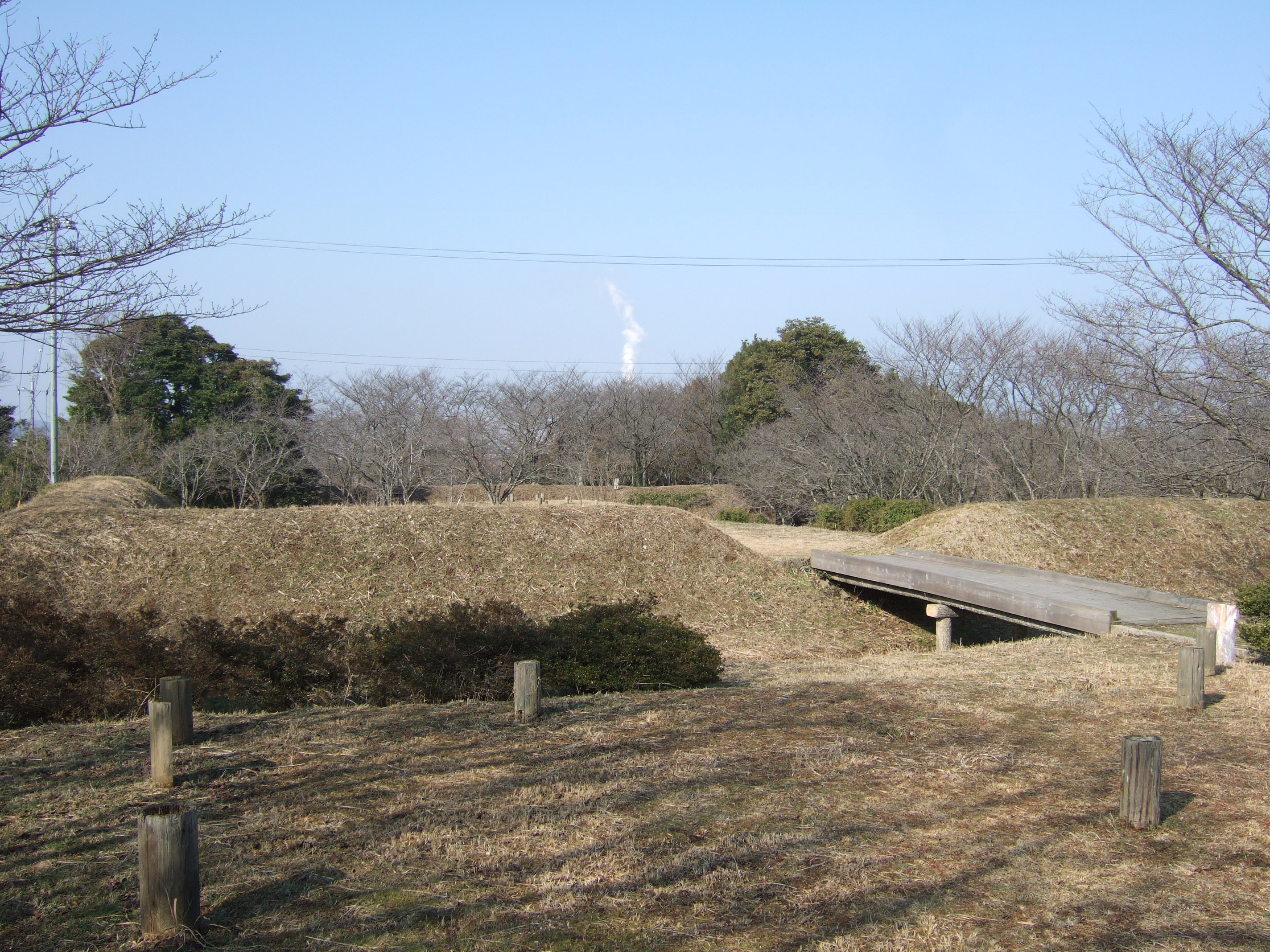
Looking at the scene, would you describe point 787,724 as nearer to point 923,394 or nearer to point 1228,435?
point 1228,435

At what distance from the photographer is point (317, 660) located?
305 inches

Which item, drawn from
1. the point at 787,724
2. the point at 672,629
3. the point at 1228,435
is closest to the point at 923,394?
the point at 1228,435

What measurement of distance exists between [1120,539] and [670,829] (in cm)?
1610

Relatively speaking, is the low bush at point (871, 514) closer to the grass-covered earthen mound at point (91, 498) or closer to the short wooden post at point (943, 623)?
the short wooden post at point (943, 623)

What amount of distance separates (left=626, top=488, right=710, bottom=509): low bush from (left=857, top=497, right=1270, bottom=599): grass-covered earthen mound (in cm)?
1345

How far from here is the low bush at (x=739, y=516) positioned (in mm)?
29641

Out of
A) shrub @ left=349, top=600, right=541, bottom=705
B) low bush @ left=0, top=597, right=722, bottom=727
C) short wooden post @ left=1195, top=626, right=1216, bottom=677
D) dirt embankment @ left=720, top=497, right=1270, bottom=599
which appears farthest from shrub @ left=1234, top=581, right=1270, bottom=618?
shrub @ left=349, top=600, right=541, bottom=705

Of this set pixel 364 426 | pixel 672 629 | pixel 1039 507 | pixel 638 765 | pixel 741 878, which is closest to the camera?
pixel 741 878

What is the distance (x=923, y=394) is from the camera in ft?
87.9

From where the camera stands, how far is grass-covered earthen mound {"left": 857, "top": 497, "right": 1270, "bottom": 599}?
55.1ft

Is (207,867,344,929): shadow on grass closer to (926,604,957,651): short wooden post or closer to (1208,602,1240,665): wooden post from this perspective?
(1208,602,1240,665): wooden post

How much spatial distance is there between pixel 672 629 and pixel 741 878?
4.93 m

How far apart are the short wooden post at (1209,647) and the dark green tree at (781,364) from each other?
98.1 ft

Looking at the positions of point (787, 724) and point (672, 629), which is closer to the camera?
point (787, 724)
